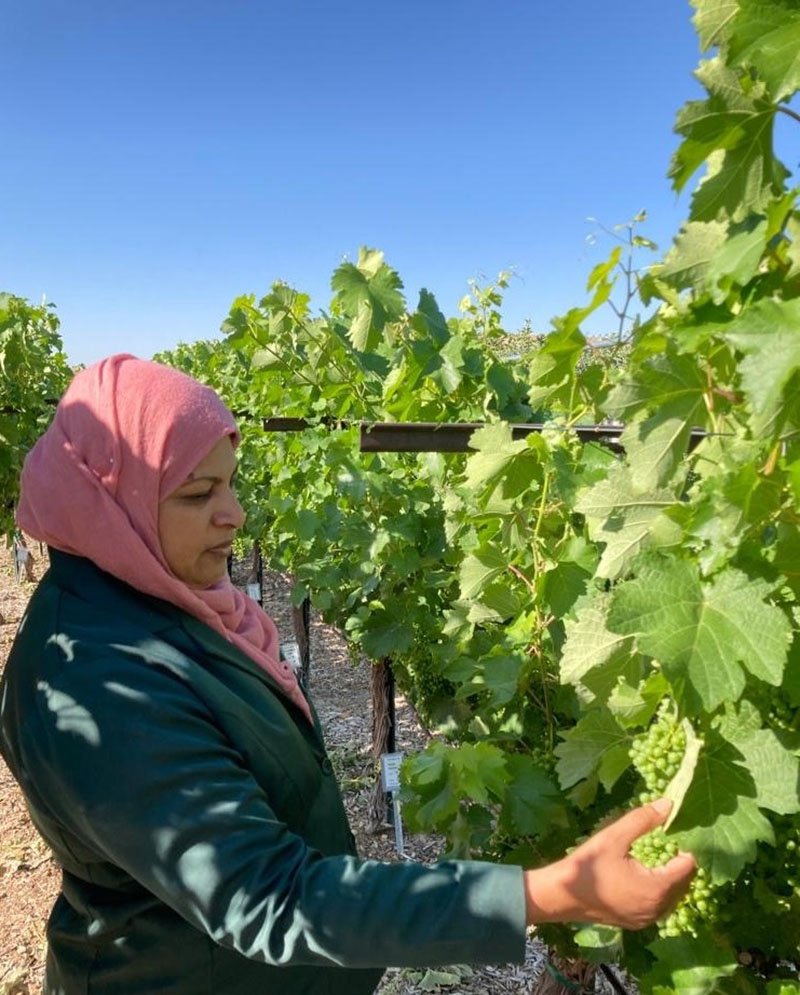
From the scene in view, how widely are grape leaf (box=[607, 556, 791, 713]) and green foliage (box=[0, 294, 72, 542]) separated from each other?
6.12 m

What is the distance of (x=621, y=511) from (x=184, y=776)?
30.1 inches

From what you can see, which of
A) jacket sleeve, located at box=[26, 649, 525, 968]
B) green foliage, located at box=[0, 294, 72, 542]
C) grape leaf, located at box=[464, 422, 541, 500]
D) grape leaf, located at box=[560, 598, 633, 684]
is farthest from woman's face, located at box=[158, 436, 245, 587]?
green foliage, located at box=[0, 294, 72, 542]

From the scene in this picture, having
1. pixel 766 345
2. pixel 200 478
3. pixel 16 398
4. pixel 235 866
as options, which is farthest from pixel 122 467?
pixel 16 398

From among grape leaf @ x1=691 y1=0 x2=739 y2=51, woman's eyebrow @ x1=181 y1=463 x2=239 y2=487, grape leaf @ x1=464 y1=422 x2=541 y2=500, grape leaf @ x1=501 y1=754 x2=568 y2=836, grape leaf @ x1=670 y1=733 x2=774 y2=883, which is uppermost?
grape leaf @ x1=691 y1=0 x2=739 y2=51

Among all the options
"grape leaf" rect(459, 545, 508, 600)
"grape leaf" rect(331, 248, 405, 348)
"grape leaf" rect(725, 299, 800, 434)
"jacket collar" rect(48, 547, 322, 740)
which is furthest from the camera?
"grape leaf" rect(331, 248, 405, 348)

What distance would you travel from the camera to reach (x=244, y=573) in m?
11.2

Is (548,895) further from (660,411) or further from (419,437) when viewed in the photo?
(419,437)

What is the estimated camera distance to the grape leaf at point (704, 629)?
92cm

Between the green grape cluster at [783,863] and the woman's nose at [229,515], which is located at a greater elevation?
the woman's nose at [229,515]

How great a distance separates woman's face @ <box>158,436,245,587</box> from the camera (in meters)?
1.50

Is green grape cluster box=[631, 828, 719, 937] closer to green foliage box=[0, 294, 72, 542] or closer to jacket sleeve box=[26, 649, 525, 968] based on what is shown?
jacket sleeve box=[26, 649, 525, 968]

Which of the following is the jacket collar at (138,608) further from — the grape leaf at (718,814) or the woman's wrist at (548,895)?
the grape leaf at (718,814)

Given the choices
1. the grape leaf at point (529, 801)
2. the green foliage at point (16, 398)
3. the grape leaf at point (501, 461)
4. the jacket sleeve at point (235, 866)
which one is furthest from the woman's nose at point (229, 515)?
the green foliage at point (16, 398)

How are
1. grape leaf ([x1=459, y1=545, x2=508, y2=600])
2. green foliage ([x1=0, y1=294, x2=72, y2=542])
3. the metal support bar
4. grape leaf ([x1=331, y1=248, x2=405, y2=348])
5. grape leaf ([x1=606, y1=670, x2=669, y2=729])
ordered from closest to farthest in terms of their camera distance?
grape leaf ([x1=606, y1=670, x2=669, y2=729]), grape leaf ([x1=459, y1=545, x2=508, y2=600]), the metal support bar, grape leaf ([x1=331, y1=248, x2=405, y2=348]), green foliage ([x1=0, y1=294, x2=72, y2=542])
